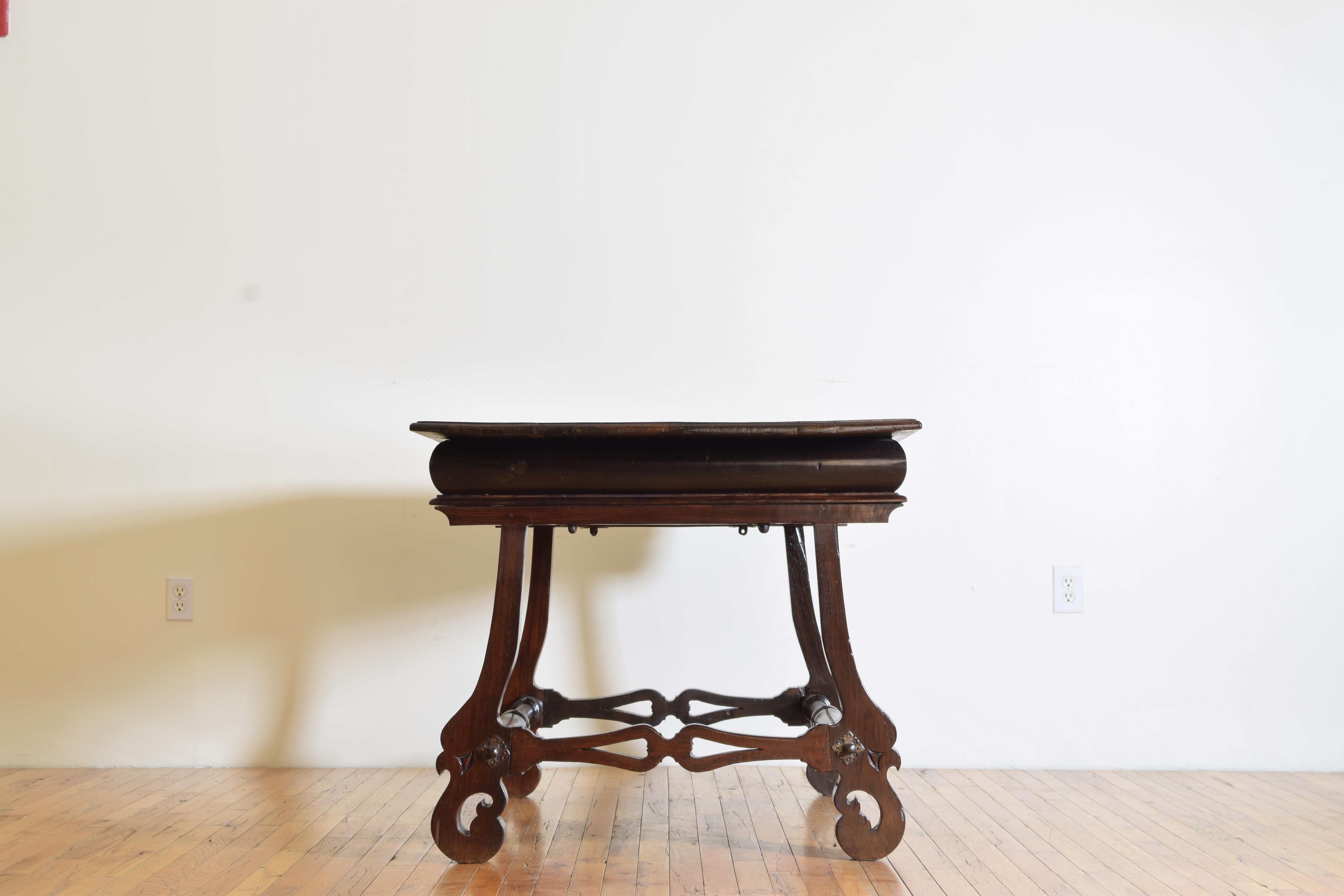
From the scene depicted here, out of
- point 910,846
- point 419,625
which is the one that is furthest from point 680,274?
point 910,846

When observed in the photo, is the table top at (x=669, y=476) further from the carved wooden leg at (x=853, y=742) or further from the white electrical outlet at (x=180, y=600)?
the white electrical outlet at (x=180, y=600)

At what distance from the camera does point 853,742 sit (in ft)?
3.76

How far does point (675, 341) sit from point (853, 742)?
88 cm

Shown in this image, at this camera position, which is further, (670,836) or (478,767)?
(670,836)

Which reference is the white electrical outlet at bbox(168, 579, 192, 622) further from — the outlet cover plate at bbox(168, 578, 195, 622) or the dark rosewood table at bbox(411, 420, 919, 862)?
the dark rosewood table at bbox(411, 420, 919, 862)

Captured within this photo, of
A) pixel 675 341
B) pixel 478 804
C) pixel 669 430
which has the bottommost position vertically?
pixel 478 804

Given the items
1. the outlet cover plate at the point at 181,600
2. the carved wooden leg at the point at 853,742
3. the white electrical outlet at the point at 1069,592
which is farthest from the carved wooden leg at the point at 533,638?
the white electrical outlet at the point at 1069,592

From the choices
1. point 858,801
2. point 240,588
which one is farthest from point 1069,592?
point 240,588

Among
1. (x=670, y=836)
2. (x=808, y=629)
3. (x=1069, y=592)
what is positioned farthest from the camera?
(x=1069, y=592)

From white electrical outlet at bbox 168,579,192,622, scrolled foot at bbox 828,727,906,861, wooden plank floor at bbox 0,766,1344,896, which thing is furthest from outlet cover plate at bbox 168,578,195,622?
scrolled foot at bbox 828,727,906,861

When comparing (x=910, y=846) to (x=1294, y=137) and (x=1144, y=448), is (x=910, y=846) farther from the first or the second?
(x=1294, y=137)

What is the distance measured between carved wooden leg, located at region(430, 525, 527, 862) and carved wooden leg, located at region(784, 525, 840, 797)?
50 cm

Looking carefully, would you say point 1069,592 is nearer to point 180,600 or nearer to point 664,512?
point 664,512

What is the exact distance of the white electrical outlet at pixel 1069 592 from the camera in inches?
65.7
